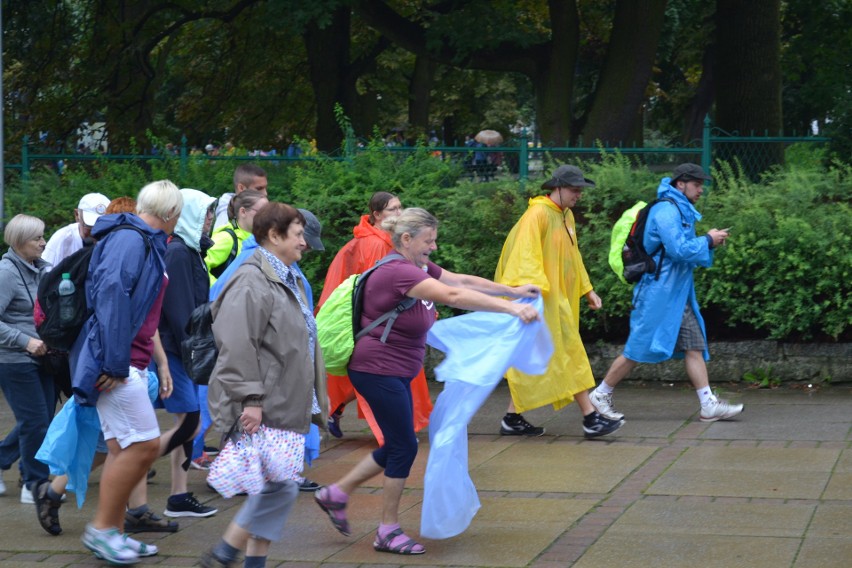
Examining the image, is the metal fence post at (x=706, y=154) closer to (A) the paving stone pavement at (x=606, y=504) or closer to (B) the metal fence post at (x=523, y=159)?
(B) the metal fence post at (x=523, y=159)

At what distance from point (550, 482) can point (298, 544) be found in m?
1.81

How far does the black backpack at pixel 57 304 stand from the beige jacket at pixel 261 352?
35.8 inches

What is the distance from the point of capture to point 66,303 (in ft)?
19.2

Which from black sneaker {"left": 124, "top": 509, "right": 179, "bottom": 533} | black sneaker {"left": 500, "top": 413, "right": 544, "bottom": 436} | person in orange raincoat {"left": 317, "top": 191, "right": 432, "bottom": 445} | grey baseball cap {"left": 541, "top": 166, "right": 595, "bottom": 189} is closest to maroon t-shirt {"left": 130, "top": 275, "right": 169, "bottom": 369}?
black sneaker {"left": 124, "top": 509, "right": 179, "bottom": 533}

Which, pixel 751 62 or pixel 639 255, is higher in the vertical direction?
pixel 751 62

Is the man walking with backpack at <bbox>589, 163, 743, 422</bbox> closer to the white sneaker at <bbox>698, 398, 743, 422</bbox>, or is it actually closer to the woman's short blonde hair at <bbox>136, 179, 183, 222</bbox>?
the white sneaker at <bbox>698, 398, 743, 422</bbox>

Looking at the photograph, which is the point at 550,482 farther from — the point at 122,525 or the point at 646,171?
the point at 646,171

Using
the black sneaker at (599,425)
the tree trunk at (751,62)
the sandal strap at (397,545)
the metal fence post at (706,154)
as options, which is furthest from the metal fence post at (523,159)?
the sandal strap at (397,545)

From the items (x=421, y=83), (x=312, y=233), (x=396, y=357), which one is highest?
(x=421, y=83)

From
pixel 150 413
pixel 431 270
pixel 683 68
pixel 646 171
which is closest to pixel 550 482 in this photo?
pixel 431 270

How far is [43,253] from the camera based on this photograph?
7395 mm

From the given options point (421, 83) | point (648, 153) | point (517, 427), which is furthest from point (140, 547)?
point (421, 83)

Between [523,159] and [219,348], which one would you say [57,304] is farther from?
[523,159]

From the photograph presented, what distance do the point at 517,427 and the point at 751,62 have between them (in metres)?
9.30
